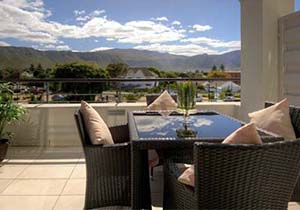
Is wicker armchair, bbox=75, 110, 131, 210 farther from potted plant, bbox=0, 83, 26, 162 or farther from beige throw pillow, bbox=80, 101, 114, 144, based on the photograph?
potted plant, bbox=0, 83, 26, 162

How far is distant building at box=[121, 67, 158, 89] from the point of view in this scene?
6047 mm

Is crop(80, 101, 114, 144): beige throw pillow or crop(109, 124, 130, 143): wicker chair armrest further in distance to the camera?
crop(109, 124, 130, 143): wicker chair armrest

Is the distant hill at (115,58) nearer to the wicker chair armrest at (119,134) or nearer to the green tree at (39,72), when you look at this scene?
the green tree at (39,72)

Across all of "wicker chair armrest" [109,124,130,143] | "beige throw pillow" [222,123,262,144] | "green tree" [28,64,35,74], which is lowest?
"wicker chair armrest" [109,124,130,143]

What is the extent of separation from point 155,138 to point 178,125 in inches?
25.8

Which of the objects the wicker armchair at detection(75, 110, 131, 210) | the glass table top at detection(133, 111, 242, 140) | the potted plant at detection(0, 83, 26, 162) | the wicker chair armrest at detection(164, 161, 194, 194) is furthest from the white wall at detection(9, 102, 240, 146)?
the wicker chair armrest at detection(164, 161, 194, 194)

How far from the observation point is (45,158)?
4.90 metres

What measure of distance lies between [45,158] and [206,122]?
8.55ft

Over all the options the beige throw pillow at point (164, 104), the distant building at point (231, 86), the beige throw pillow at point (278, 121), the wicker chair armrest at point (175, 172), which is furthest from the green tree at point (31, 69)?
the wicker chair armrest at point (175, 172)

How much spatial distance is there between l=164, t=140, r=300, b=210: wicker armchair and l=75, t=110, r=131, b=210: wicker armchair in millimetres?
1024

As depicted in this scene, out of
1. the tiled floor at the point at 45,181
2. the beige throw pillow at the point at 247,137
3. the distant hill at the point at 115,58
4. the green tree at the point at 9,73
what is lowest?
the tiled floor at the point at 45,181

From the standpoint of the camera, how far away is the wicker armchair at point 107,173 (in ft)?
8.97

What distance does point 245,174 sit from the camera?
66.8 inches

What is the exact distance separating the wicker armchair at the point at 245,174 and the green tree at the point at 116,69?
513 centimetres
